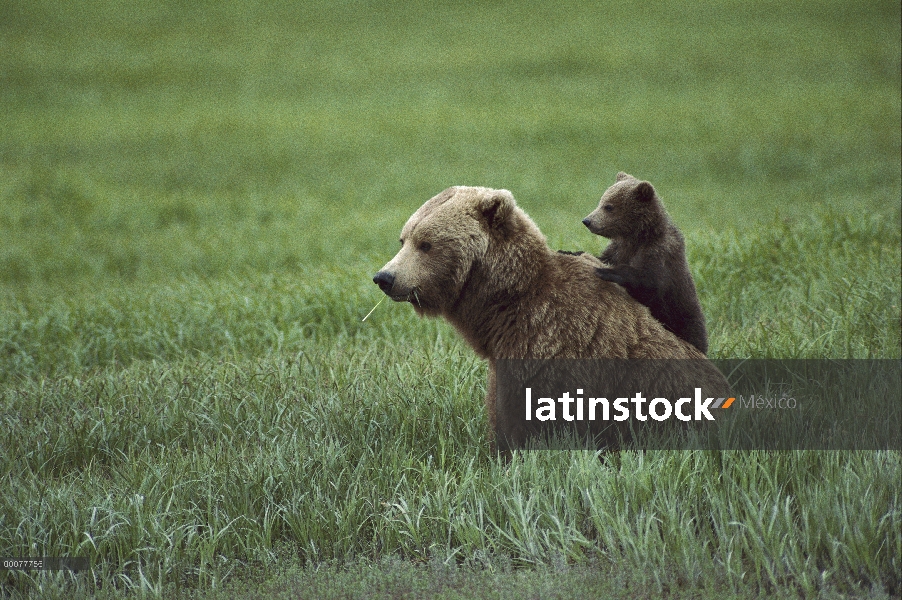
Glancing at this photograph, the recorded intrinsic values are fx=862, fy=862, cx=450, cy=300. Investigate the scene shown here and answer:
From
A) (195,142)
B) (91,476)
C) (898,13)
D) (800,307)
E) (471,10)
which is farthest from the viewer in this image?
(471,10)

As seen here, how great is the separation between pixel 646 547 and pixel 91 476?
Result: 2657 mm

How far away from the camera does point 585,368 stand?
3777 mm

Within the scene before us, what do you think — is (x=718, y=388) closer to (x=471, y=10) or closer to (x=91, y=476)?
(x=91, y=476)

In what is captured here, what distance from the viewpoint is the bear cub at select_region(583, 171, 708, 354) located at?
388cm

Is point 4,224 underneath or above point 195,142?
underneath

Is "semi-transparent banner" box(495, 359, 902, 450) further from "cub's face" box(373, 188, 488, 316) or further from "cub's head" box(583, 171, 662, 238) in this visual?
"cub's head" box(583, 171, 662, 238)

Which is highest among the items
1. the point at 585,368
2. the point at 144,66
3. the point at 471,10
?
the point at 471,10

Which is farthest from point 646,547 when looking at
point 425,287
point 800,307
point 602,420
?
point 800,307

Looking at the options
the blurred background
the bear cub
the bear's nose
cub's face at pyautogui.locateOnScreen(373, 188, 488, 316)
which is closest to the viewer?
the bear's nose

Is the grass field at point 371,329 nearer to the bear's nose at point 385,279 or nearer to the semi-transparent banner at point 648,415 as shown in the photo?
the semi-transparent banner at point 648,415

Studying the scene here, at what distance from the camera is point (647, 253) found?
12.9 ft

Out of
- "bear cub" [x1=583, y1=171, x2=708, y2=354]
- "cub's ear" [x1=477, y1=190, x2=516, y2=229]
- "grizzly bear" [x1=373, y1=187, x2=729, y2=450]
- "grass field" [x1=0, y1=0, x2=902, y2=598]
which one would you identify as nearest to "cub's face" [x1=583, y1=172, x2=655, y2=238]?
"bear cub" [x1=583, y1=171, x2=708, y2=354]

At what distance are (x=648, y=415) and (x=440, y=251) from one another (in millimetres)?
1211

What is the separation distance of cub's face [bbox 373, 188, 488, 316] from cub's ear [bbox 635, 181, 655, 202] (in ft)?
2.35
